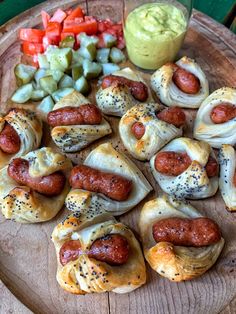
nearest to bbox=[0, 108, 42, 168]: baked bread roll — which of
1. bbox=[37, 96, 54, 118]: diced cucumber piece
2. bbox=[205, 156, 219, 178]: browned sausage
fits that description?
bbox=[37, 96, 54, 118]: diced cucumber piece

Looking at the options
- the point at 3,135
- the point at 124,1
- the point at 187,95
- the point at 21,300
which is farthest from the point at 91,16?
the point at 21,300

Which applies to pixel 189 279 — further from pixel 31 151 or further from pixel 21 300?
pixel 31 151

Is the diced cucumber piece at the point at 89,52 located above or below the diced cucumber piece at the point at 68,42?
below

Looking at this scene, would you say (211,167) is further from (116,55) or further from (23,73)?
(23,73)

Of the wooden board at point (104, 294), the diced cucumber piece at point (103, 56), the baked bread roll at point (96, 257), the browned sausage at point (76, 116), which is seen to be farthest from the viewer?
the diced cucumber piece at point (103, 56)

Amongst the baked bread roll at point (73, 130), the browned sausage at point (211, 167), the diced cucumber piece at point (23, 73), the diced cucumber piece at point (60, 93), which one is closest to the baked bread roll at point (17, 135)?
the baked bread roll at point (73, 130)

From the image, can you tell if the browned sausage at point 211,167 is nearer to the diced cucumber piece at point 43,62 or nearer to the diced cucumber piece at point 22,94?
the diced cucumber piece at point 22,94

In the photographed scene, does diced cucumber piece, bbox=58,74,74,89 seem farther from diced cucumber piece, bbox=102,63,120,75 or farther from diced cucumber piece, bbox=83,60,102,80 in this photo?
diced cucumber piece, bbox=102,63,120,75

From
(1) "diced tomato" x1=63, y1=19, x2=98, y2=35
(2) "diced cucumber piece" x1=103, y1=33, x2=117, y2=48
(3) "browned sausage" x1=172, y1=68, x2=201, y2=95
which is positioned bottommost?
(3) "browned sausage" x1=172, y1=68, x2=201, y2=95
